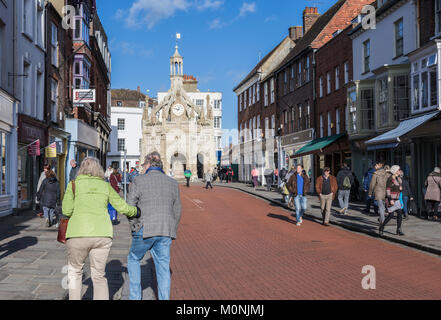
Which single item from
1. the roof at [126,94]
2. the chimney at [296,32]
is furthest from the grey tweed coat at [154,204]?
the roof at [126,94]

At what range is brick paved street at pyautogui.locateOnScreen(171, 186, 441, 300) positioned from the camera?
21.9ft

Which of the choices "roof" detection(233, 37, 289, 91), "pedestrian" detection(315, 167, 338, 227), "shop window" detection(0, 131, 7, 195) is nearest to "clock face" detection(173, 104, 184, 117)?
"roof" detection(233, 37, 289, 91)

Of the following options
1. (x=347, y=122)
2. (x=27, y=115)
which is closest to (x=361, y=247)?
(x=27, y=115)

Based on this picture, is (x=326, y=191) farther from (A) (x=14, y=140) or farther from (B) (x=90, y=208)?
(B) (x=90, y=208)

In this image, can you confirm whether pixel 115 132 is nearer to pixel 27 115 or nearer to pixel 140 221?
pixel 27 115

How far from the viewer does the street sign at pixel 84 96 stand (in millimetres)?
24344

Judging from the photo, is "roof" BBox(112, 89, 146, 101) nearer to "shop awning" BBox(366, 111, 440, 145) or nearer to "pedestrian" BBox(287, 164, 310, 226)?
"shop awning" BBox(366, 111, 440, 145)

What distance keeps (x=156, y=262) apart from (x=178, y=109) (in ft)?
212

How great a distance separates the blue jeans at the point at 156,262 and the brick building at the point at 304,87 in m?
23.4

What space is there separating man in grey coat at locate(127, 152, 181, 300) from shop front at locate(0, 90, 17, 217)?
11504 millimetres

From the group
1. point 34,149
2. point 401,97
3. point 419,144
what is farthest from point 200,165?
point 419,144

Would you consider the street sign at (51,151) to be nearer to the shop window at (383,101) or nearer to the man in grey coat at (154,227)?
the shop window at (383,101)

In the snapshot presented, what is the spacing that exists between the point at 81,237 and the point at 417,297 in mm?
4387
